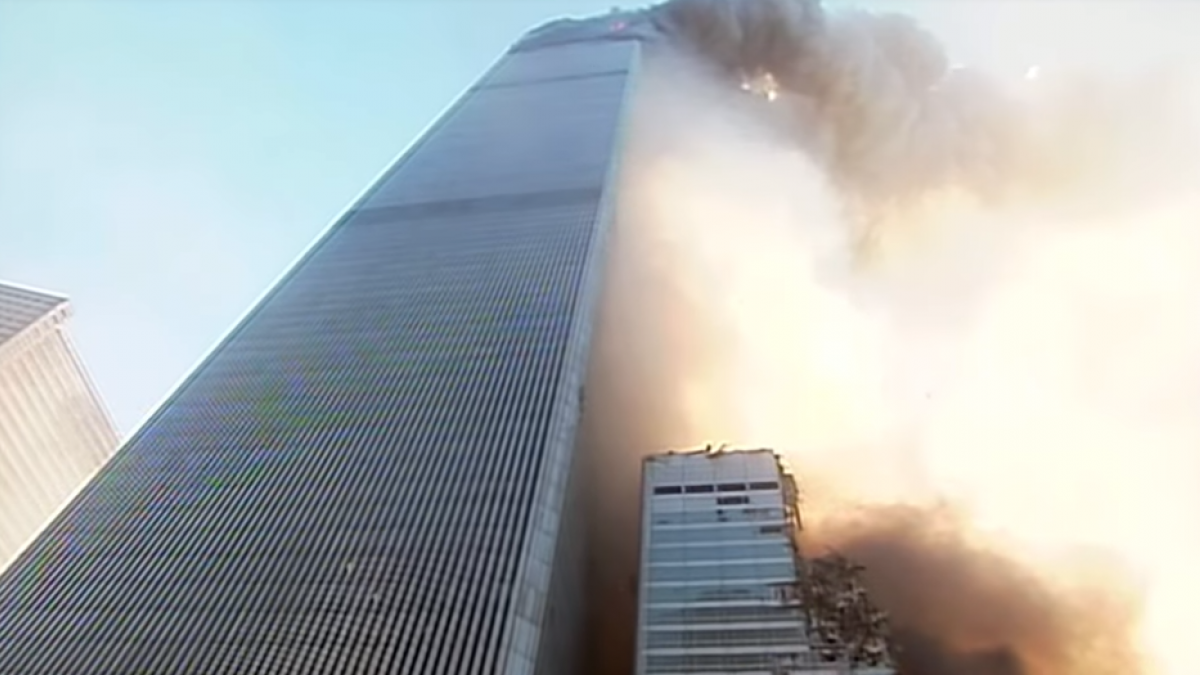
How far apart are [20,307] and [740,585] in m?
103

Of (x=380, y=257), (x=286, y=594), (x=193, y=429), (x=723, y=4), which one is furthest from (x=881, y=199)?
(x=286, y=594)

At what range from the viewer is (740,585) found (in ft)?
203

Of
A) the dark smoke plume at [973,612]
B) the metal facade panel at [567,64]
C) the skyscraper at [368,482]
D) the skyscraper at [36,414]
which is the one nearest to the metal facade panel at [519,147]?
the skyscraper at [368,482]

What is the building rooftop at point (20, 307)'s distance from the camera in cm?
12612

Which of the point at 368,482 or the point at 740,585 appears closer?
the point at 740,585

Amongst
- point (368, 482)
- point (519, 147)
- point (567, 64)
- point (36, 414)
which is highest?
point (567, 64)

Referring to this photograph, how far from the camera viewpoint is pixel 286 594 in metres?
54.3

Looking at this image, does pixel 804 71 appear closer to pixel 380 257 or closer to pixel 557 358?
pixel 380 257

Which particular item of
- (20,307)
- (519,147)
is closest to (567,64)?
(519,147)

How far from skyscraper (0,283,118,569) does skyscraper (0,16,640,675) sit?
52626 mm

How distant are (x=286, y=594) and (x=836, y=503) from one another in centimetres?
4653

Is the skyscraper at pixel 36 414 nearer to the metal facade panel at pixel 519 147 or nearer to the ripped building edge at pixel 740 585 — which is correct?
the metal facade panel at pixel 519 147

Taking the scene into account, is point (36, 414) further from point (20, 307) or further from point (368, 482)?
point (368, 482)

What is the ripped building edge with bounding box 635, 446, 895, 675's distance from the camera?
184ft
